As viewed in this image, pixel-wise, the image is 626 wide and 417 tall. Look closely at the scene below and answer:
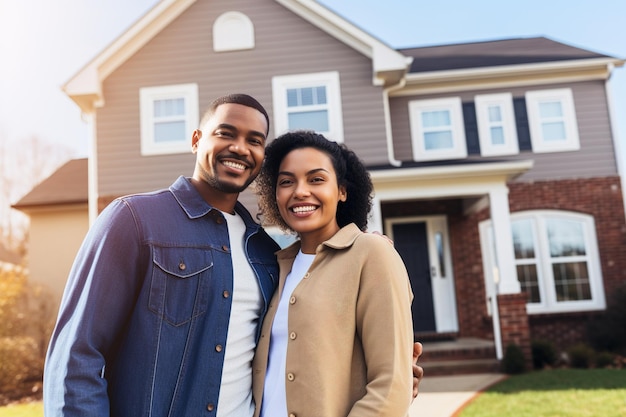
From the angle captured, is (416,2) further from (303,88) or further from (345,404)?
(345,404)

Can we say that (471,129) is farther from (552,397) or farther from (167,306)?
(167,306)

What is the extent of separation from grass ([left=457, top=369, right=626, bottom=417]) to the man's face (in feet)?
15.7

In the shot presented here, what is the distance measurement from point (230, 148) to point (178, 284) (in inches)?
23.9

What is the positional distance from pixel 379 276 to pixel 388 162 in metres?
8.84

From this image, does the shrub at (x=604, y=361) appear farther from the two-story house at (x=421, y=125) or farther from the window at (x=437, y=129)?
the window at (x=437, y=129)

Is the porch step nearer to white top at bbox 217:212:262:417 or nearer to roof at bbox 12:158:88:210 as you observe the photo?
white top at bbox 217:212:262:417

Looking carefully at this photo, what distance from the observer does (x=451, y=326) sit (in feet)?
37.5

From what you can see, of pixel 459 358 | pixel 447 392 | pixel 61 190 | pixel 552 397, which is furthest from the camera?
pixel 61 190

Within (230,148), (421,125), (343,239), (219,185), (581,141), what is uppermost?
(421,125)

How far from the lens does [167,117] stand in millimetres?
10945

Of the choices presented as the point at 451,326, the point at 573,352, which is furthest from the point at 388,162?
the point at 573,352

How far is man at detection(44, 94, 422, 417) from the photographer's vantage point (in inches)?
65.7

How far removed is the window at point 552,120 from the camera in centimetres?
1178

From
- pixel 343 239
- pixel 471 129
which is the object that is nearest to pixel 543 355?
pixel 471 129
